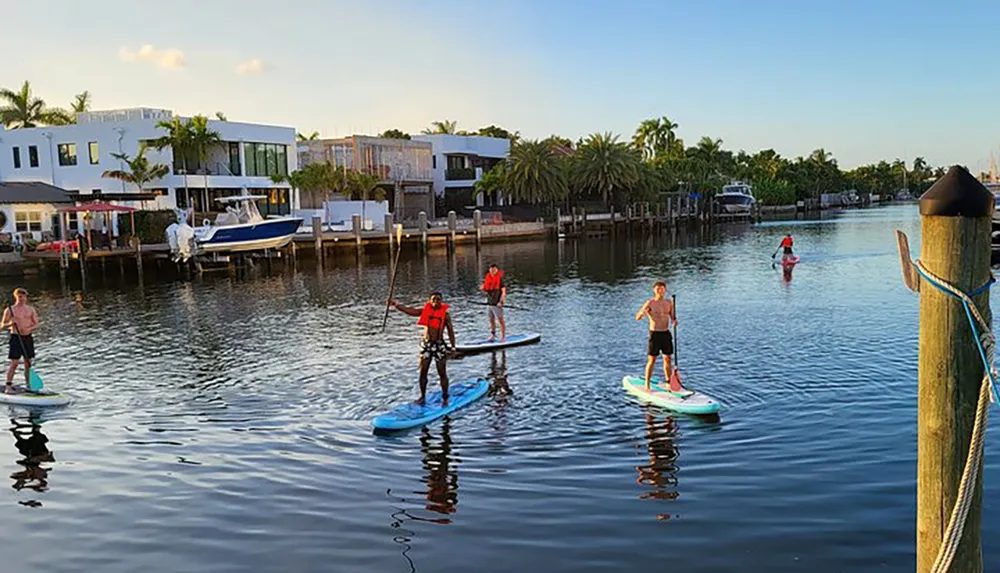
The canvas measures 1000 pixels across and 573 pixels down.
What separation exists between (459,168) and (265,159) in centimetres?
2755

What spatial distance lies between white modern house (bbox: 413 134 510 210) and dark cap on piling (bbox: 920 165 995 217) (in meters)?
82.9

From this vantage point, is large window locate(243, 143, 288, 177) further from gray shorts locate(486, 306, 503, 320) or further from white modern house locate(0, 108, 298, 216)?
gray shorts locate(486, 306, 503, 320)

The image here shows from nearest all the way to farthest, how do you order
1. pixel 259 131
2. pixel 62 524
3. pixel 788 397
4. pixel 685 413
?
pixel 62 524, pixel 685 413, pixel 788 397, pixel 259 131

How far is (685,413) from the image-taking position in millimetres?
14953

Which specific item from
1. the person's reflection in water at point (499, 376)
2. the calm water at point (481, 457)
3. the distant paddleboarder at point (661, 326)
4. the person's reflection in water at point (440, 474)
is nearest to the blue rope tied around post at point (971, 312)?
the calm water at point (481, 457)

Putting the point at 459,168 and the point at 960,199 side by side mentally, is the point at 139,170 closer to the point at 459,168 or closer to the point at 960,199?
the point at 459,168

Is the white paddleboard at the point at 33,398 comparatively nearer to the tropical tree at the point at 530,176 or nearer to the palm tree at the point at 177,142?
the palm tree at the point at 177,142

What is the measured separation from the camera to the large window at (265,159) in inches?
2525

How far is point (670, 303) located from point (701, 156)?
423 feet

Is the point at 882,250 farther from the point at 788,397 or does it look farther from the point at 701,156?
the point at 701,156

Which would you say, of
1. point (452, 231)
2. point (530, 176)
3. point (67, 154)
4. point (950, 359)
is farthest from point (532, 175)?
point (950, 359)

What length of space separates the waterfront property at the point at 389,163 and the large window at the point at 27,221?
23.5 metres

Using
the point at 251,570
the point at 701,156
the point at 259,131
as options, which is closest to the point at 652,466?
the point at 251,570

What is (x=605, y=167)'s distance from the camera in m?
89.5
